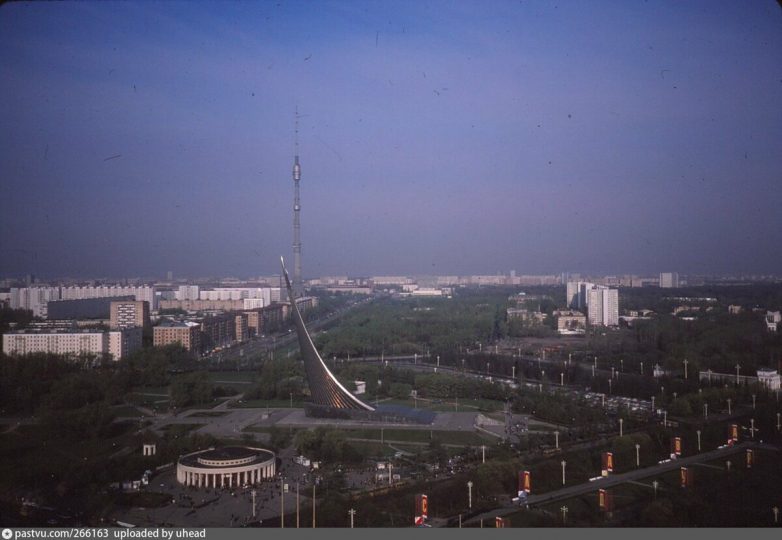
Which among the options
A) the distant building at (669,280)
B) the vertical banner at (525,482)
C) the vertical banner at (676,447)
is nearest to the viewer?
the vertical banner at (525,482)

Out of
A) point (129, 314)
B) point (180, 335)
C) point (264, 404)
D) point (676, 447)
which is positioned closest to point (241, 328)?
point (180, 335)

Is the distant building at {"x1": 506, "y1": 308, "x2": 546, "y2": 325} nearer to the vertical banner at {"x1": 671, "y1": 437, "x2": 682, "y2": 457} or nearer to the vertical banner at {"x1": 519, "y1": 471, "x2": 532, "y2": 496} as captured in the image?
the vertical banner at {"x1": 671, "y1": 437, "x2": 682, "y2": 457}

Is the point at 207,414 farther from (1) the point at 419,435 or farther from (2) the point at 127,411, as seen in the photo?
(1) the point at 419,435

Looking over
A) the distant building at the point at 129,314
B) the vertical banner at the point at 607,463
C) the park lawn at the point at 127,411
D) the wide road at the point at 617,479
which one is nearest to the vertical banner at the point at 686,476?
the wide road at the point at 617,479

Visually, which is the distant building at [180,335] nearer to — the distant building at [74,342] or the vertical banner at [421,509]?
the distant building at [74,342]

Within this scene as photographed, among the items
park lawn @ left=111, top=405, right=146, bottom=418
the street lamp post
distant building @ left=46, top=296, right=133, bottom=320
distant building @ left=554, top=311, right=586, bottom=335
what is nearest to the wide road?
the street lamp post
